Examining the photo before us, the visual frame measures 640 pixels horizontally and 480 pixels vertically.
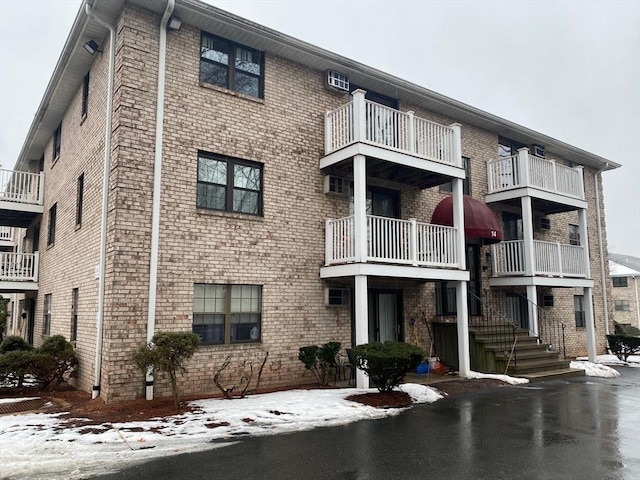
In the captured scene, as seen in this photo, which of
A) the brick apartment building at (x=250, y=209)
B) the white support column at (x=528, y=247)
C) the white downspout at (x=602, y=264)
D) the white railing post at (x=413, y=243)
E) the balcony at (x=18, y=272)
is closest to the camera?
the brick apartment building at (x=250, y=209)

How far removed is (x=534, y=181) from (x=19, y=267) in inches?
688

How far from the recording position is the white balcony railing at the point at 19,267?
15930 millimetres

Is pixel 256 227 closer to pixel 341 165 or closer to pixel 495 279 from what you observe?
pixel 341 165

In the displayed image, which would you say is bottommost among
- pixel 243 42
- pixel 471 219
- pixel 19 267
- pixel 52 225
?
pixel 19 267

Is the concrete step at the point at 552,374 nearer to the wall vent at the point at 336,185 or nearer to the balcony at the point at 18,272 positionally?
the wall vent at the point at 336,185

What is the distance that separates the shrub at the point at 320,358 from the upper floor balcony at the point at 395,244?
1.74 m

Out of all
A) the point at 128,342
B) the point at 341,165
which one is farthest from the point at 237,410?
the point at 341,165

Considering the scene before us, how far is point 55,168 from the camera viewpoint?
15953mm

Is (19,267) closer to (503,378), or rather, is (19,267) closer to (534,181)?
(503,378)

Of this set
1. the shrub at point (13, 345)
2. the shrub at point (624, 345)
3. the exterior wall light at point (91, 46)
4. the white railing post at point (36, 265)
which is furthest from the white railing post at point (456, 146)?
the white railing post at point (36, 265)

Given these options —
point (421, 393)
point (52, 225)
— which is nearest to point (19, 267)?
point (52, 225)

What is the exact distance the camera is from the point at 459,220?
42.7 feet

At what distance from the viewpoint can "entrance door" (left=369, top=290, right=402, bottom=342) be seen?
1349 centimetres

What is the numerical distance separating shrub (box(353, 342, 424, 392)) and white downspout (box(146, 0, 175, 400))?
405cm
